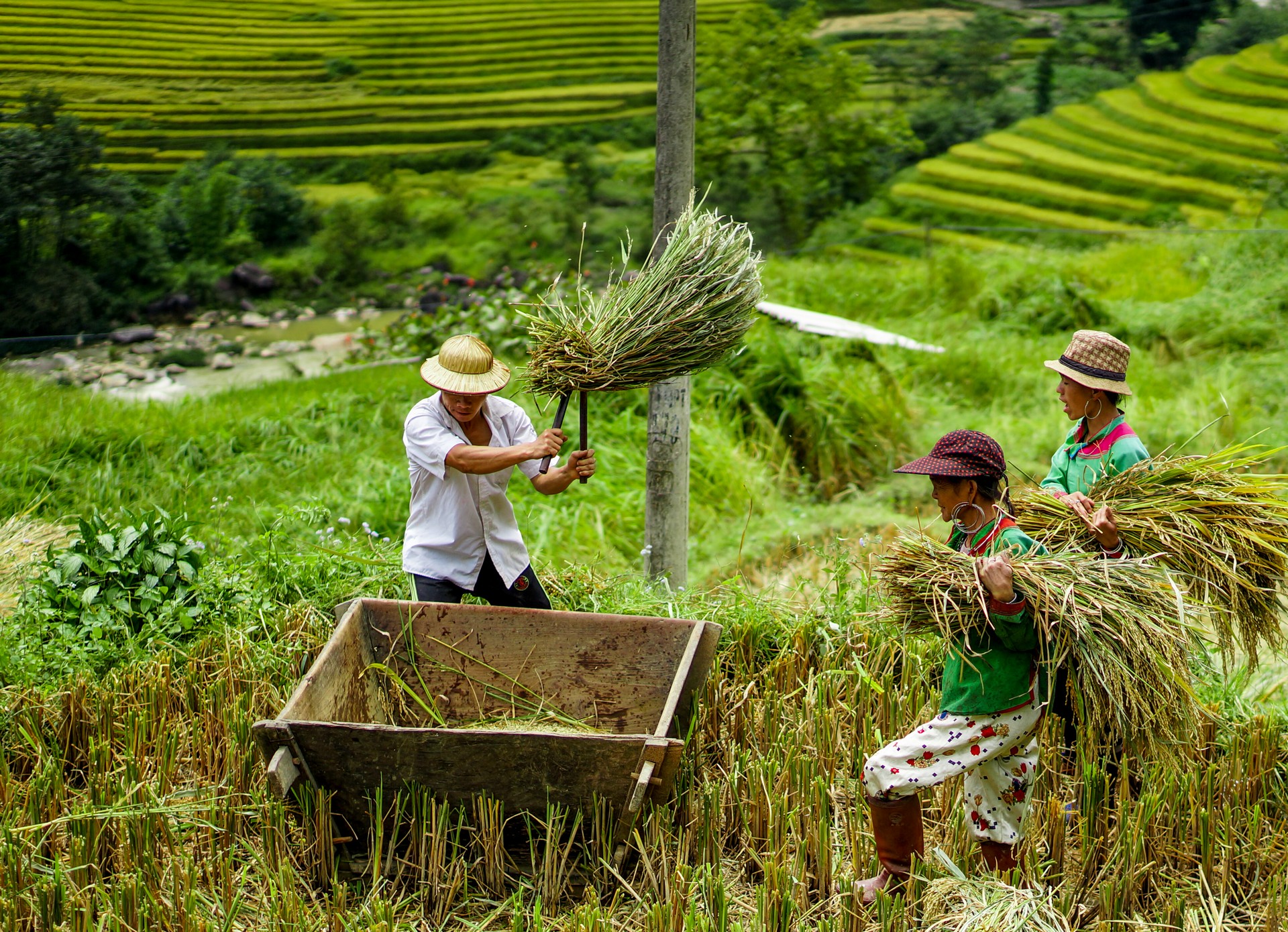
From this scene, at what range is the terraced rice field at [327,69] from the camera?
8.02 metres

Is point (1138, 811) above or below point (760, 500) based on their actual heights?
above

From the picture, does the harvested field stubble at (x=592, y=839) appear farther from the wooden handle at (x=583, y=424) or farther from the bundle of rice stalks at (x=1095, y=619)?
the wooden handle at (x=583, y=424)

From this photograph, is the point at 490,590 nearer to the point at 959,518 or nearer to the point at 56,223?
the point at 959,518

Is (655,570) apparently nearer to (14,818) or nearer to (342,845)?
(342,845)

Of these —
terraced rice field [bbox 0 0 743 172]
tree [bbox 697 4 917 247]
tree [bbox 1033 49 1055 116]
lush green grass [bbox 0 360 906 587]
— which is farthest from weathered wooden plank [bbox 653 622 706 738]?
tree [bbox 1033 49 1055 116]

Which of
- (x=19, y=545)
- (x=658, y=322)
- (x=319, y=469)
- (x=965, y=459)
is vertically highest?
(x=658, y=322)

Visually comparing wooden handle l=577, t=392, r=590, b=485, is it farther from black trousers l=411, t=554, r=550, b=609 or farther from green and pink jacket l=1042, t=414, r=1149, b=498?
green and pink jacket l=1042, t=414, r=1149, b=498

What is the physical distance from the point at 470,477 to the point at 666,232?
1370mm

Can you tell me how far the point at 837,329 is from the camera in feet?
27.5

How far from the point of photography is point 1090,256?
1162cm

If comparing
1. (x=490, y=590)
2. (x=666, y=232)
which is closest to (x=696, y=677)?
(x=490, y=590)

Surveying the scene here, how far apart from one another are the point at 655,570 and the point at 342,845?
1964 mm

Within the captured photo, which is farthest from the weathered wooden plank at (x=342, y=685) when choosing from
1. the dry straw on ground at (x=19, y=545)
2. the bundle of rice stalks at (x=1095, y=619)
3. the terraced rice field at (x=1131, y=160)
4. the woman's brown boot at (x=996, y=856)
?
the terraced rice field at (x=1131, y=160)

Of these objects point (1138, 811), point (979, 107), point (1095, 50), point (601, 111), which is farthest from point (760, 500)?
point (1095, 50)
